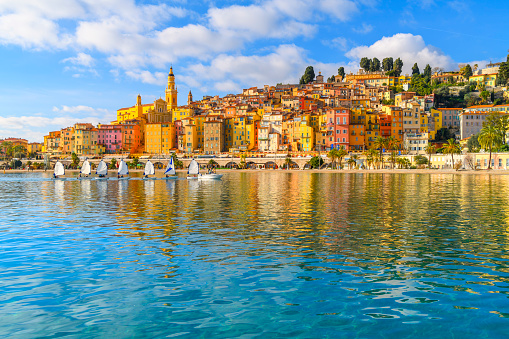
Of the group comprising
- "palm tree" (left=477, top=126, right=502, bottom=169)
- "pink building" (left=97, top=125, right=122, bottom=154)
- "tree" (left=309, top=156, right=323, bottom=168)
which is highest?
"pink building" (left=97, top=125, right=122, bottom=154)

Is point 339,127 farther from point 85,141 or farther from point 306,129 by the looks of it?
point 85,141

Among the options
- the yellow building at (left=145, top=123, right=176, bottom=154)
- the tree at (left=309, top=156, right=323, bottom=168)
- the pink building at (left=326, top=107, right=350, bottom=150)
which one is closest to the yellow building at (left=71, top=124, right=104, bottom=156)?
the yellow building at (left=145, top=123, right=176, bottom=154)

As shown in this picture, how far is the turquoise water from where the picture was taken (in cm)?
1053

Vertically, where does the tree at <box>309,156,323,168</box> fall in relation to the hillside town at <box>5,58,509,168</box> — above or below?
below

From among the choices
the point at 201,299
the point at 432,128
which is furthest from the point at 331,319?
the point at 432,128

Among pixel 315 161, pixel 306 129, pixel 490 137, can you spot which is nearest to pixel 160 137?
pixel 306 129

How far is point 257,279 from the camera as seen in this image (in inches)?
555

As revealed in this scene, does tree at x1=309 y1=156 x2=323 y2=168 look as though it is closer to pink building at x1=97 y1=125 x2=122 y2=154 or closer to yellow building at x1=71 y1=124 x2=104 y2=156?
pink building at x1=97 y1=125 x2=122 y2=154

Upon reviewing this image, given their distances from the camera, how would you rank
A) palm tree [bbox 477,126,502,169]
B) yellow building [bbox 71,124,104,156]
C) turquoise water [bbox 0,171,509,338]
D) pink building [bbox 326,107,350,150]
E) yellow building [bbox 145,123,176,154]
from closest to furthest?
turquoise water [bbox 0,171,509,338] → palm tree [bbox 477,126,502,169] → pink building [bbox 326,107,350,150] → yellow building [bbox 145,123,176,154] → yellow building [bbox 71,124,104,156]

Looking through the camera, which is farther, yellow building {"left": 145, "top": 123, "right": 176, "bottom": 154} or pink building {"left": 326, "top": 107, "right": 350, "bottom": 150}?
yellow building {"left": 145, "top": 123, "right": 176, "bottom": 154}

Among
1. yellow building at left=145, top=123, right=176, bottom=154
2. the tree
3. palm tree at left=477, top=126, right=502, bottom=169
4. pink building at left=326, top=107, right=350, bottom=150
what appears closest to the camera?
palm tree at left=477, top=126, right=502, bottom=169

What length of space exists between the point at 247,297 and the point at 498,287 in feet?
24.9

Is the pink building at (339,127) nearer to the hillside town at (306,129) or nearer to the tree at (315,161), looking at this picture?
the hillside town at (306,129)

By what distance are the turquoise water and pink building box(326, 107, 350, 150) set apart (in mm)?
132889
